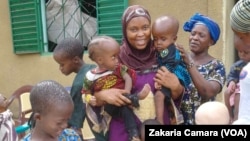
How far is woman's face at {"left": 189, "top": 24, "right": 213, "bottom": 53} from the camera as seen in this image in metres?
2.82

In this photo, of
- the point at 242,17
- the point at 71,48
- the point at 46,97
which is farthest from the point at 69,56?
the point at 242,17

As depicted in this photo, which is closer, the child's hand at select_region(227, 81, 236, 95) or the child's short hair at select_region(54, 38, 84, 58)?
the child's hand at select_region(227, 81, 236, 95)

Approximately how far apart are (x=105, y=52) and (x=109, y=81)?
165mm

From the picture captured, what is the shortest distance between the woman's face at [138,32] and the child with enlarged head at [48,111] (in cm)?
53

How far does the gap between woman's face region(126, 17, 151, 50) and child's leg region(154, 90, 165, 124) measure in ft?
0.91

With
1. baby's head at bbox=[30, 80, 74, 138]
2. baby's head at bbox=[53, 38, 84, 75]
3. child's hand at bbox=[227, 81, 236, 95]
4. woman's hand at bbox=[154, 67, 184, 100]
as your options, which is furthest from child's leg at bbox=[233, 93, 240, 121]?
baby's head at bbox=[53, 38, 84, 75]

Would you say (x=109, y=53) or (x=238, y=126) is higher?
(x=109, y=53)

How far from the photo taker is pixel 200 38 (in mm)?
2826

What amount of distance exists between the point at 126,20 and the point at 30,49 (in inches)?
154

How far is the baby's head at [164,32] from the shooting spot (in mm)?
2535

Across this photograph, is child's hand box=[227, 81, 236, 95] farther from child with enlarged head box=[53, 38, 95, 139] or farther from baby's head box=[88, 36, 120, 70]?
child with enlarged head box=[53, 38, 95, 139]

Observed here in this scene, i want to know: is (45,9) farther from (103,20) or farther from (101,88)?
(101,88)

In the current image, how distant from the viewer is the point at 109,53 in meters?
2.57

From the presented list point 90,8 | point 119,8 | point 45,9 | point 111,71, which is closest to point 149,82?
point 111,71
